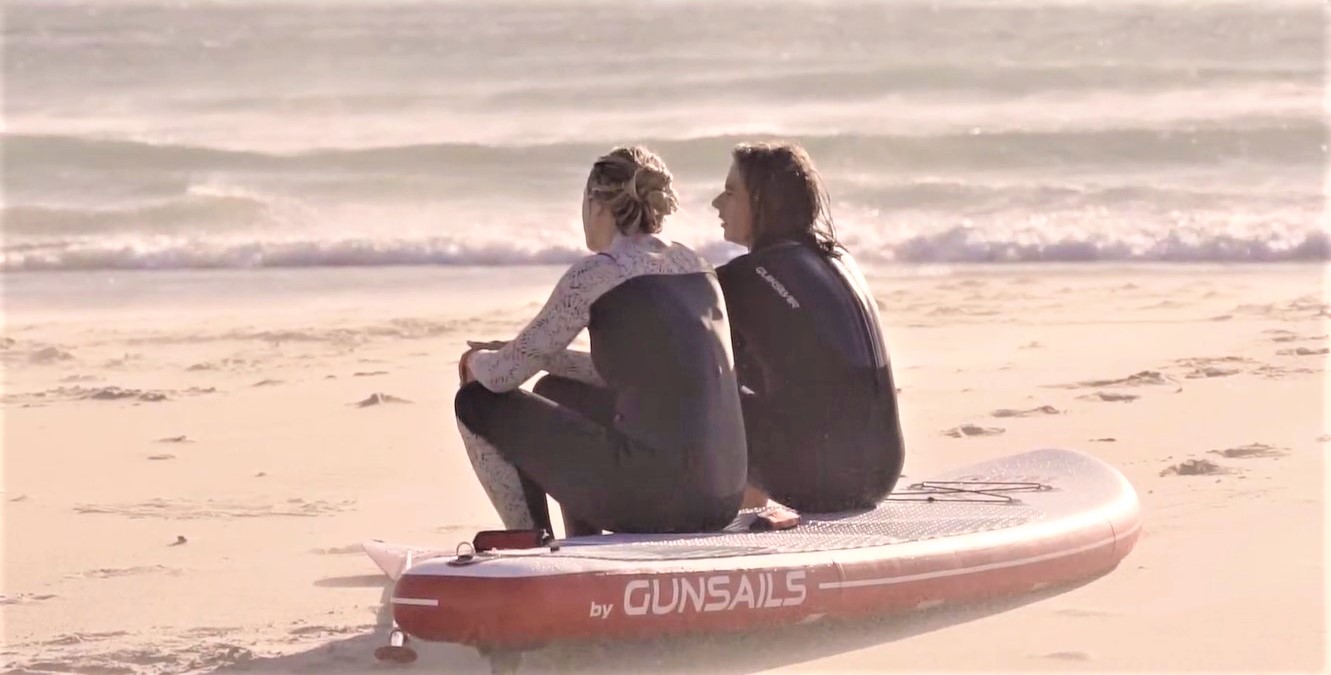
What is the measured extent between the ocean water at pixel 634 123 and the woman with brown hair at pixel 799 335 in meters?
8.19

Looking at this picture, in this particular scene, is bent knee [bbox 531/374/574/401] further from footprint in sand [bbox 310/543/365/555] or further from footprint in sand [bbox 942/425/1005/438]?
footprint in sand [bbox 942/425/1005/438]

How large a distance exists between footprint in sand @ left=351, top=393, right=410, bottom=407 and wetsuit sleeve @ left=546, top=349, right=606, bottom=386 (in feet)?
12.3

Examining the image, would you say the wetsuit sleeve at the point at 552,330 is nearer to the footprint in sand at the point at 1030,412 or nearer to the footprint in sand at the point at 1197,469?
the footprint in sand at the point at 1197,469

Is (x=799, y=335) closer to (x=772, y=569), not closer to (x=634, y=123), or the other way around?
(x=772, y=569)

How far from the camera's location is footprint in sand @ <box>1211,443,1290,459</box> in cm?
720

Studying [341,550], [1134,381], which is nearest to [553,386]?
[341,550]

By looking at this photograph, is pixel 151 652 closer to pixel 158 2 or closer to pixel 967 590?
pixel 967 590

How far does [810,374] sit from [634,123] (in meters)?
17.2

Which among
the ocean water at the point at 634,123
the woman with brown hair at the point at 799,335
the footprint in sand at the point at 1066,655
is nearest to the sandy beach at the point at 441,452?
the footprint in sand at the point at 1066,655

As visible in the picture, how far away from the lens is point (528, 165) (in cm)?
1933

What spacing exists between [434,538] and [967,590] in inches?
76.1

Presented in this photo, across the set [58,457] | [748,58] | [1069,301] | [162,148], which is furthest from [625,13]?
[58,457]

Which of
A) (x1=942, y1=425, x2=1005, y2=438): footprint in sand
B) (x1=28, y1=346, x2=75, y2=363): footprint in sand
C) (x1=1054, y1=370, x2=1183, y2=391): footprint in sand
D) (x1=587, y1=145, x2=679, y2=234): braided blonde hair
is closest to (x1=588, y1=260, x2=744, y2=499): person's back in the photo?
(x1=587, y1=145, x2=679, y2=234): braided blonde hair

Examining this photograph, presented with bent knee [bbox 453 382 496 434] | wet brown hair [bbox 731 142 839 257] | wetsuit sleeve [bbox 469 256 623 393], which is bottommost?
bent knee [bbox 453 382 496 434]
